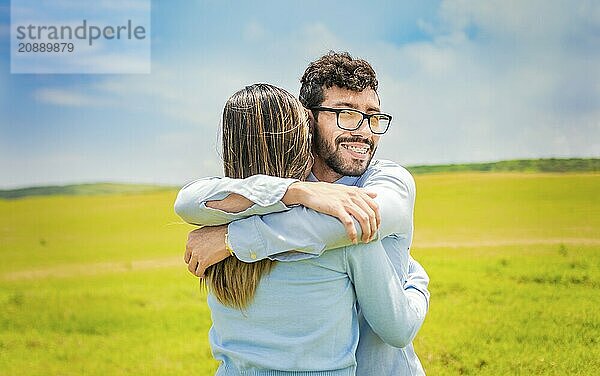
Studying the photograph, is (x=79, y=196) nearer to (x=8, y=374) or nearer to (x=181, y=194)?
(x=8, y=374)

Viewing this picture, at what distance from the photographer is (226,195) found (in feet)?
3.84

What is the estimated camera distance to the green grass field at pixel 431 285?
3.49m

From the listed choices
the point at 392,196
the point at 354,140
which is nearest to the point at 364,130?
the point at 354,140

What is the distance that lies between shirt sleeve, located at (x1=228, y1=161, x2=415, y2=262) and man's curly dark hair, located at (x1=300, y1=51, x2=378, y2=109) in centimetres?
28

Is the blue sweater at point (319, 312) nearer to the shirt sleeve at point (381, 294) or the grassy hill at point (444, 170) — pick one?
the shirt sleeve at point (381, 294)

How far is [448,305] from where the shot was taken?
3842 millimetres

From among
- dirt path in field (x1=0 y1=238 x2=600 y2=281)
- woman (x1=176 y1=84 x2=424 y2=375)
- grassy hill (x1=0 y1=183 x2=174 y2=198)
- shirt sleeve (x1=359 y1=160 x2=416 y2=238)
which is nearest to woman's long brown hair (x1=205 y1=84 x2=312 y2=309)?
woman (x1=176 y1=84 x2=424 y2=375)

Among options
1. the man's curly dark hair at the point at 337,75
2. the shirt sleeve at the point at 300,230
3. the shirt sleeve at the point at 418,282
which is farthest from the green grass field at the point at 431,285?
the shirt sleeve at the point at 300,230

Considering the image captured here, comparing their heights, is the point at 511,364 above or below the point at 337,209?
below

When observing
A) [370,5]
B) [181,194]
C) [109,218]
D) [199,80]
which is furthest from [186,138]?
[181,194]

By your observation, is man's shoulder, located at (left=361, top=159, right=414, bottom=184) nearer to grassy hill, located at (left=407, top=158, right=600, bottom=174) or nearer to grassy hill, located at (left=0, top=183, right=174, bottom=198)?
grassy hill, located at (left=407, top=158, right=600, bottom=174)

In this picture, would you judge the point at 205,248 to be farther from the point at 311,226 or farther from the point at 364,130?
the point at 364,130

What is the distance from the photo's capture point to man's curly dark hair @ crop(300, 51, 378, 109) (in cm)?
142

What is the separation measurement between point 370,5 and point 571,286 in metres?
1.87
